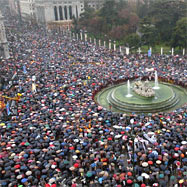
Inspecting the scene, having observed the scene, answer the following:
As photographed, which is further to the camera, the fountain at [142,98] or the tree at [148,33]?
the tree at [148,33]

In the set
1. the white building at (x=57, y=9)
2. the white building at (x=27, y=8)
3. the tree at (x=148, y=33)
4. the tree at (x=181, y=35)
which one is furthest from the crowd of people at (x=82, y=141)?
the white building at (x=27, y=8)

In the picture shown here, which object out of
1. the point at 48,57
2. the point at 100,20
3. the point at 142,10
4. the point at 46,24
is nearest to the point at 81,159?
the point at 48,57

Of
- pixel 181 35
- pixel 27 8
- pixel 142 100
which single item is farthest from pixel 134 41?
pixel 27 8

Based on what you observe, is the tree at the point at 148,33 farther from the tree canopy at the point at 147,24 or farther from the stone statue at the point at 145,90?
the stone statue at the point at 145,90

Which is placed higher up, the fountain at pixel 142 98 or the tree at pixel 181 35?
the tree at pixel 181 35

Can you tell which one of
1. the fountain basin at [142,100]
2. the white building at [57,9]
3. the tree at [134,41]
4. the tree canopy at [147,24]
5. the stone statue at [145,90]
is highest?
the white building at [57,9]

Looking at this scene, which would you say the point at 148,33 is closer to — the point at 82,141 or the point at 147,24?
the point at 147,24

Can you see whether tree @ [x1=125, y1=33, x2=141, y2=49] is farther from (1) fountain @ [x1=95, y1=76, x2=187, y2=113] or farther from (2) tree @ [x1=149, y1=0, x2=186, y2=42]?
(1) fountain @ [x1=95, y1=76, x2=187, y2=113]
